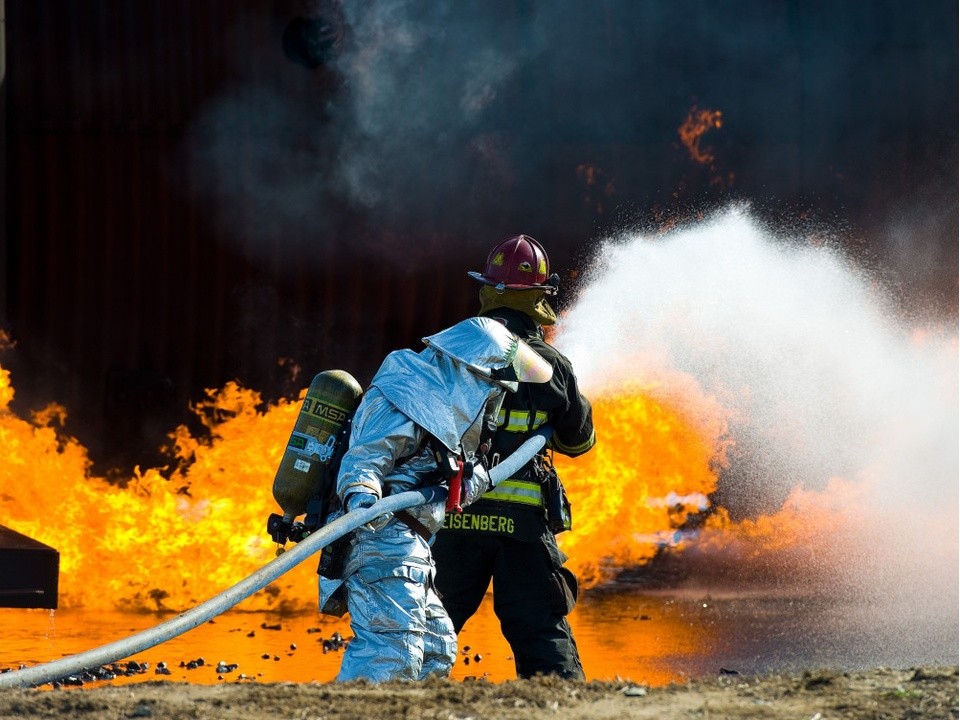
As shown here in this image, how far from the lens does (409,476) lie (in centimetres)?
416

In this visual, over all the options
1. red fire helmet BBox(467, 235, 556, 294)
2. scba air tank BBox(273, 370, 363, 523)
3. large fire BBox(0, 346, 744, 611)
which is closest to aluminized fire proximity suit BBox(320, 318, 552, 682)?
Answer: scba air tank BBox(273, 370, 363, 523)

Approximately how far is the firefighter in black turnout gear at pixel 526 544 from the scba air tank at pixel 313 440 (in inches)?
24.6

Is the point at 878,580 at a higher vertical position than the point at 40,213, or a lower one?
lower

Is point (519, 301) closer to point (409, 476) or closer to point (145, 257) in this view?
point (409, 476)

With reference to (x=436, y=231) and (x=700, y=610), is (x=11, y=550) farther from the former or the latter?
(x=700, y=610)

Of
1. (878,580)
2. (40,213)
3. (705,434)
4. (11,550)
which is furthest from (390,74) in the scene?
(878,580)

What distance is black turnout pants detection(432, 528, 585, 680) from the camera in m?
4.56

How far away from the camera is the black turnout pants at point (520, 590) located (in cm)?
456

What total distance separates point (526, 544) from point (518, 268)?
1.10m

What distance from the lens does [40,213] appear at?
9.91 meters

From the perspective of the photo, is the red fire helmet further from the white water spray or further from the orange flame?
the orange flame

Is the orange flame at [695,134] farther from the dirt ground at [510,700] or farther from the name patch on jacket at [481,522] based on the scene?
the dirt ground at [510,700]

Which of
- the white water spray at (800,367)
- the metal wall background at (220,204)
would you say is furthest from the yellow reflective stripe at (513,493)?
the metal wall background at (220,204)

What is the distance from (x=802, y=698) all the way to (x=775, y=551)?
258 inches
